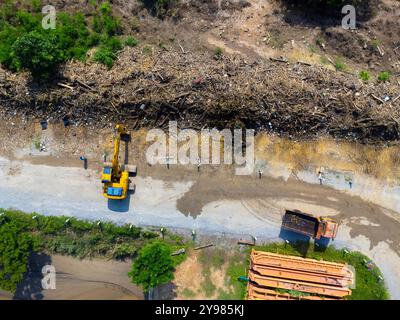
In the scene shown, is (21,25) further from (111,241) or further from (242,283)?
(242,283)

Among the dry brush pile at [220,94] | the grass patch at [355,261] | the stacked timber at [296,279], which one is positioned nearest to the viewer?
the dry brush pile at [220,94]

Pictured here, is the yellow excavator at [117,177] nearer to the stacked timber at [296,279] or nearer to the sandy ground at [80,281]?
the sandy ground at [80,281]

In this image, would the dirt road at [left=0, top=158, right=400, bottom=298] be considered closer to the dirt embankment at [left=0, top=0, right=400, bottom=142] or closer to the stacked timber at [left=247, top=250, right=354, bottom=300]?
the stacked timber at [left=247, top=250, right=354, bottom=300]

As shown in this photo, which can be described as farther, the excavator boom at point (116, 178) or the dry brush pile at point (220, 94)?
the dry brush pile at point (220, 94)

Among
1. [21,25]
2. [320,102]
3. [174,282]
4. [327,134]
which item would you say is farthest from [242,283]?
[21,25]

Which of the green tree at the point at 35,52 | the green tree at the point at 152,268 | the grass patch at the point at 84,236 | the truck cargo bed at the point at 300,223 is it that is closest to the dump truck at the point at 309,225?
the truck cargo bed at the point at 300,223

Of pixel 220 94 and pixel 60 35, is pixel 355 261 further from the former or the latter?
pixel 60 35
